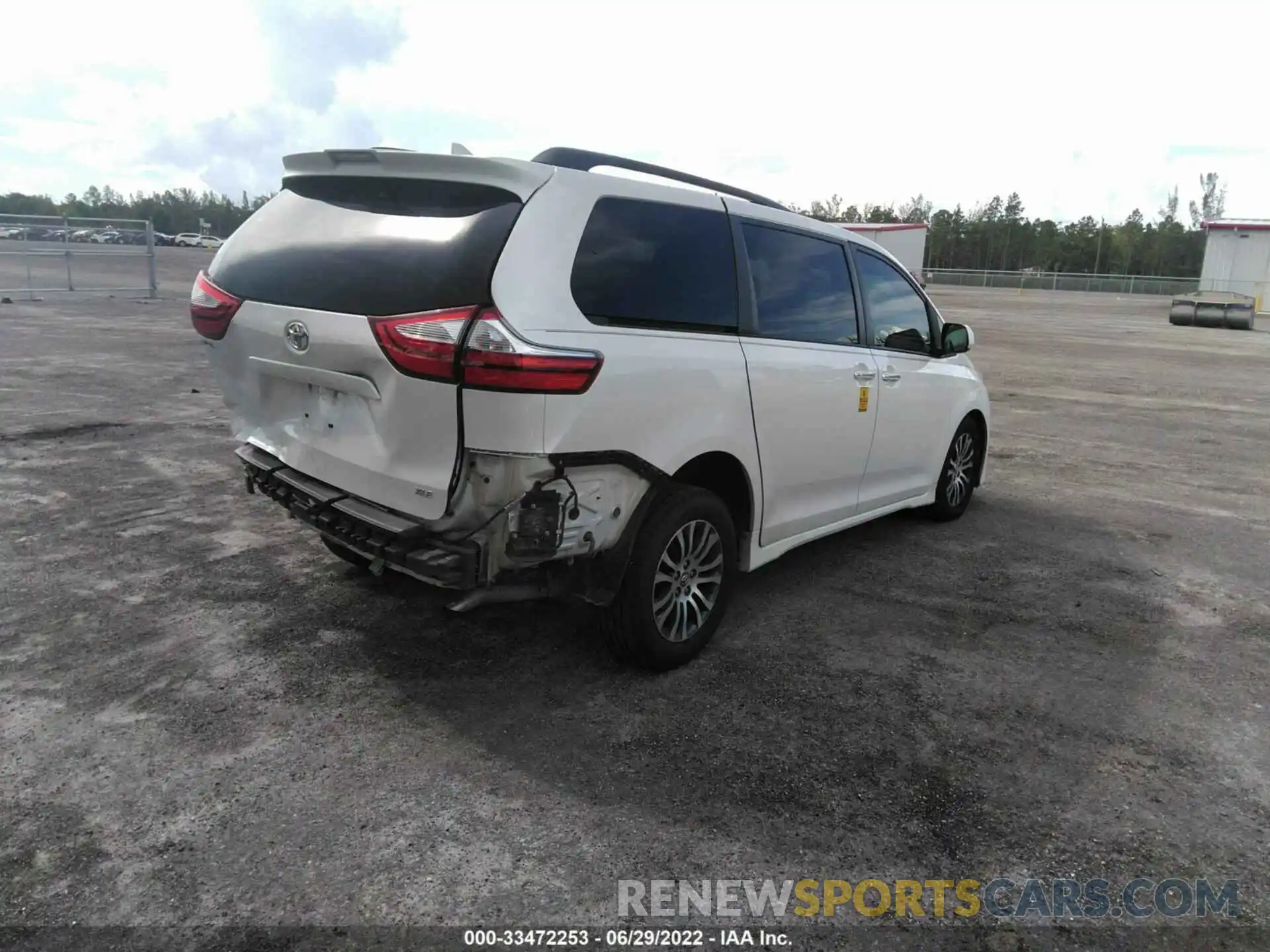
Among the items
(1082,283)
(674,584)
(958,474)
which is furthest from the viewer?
(1082,283)

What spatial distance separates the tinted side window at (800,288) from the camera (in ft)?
13.5

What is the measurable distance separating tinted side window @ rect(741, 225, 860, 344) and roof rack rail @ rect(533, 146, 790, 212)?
224 millimetres

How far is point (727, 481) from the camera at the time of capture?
160 inches

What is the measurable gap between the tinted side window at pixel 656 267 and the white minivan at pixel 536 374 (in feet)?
0.03

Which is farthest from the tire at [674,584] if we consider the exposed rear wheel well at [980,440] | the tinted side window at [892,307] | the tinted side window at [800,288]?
the exposed rear wheel well at [980,440]

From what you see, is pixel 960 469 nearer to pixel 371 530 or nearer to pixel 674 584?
pixel 674 584

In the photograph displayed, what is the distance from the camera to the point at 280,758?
306 centimetres

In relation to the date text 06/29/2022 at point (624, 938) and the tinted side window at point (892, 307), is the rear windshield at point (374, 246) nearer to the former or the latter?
the date text 06/29/2022 at point (624, 938)

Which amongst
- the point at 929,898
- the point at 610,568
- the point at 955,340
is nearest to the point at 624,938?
the point at 929,898

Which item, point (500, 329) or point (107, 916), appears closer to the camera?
point (107, 916)

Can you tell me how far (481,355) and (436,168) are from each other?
2.92 ft

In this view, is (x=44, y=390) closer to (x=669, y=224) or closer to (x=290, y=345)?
(x=290, y=345)

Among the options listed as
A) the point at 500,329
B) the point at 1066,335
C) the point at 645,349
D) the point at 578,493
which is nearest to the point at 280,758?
the point at 578,493

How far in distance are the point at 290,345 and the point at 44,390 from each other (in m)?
7.51
